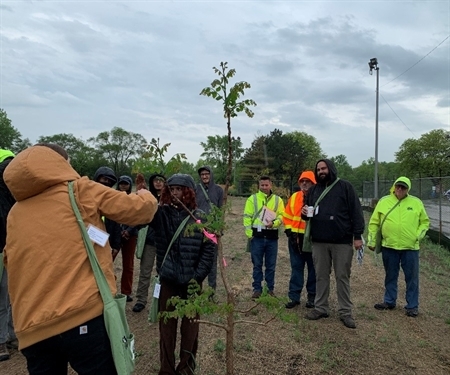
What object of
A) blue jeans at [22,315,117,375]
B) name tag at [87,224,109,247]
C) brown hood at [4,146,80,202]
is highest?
brown hood at [4,146,80,202]

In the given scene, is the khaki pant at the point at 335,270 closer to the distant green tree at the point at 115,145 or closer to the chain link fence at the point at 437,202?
the chain link fence at the point at 437,202

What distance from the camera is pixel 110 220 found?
5.51 metres

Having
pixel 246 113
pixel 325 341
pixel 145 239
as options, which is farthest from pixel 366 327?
pixel 246 113

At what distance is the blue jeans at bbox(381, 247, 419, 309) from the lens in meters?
5.92

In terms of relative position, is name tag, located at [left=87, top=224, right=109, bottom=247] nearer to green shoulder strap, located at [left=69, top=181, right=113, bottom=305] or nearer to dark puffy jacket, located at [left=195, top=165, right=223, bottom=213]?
green shoulder strap, located at [left=69, top=181, right=113, bottom=305]

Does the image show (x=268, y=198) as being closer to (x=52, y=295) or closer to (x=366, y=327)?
(x=366, y=327)

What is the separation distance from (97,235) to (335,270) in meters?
3.80

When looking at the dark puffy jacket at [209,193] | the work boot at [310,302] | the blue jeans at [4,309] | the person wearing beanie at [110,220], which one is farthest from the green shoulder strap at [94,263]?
the work boot at [310,302]

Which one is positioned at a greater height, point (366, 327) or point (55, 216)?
point (55, 216)

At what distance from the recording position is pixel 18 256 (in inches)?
89.0

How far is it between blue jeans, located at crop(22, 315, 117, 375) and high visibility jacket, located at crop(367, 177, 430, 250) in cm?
487

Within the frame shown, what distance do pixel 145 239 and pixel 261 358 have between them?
2.40m

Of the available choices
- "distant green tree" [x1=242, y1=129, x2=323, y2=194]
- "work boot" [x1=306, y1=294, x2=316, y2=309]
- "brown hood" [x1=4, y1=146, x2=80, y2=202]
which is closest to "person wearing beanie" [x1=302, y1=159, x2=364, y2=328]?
"work boot" [x1=306, y1=294, x2=316, y2=309]

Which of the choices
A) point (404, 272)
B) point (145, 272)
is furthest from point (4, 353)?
point (404, 272)
